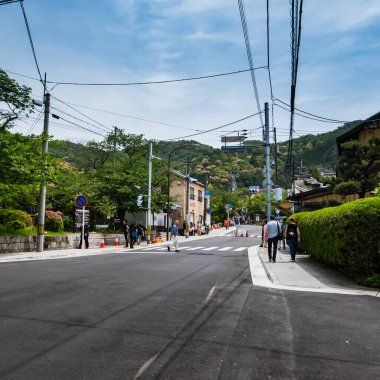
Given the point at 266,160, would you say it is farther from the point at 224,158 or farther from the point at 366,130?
the point at 224,158

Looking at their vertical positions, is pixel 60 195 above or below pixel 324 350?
above

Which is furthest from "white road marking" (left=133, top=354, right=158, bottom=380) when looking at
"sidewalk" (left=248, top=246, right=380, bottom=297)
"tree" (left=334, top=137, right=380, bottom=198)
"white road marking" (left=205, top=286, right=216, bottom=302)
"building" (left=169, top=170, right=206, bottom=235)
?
"building" (left=169, top=170, right=206, bottom=235)

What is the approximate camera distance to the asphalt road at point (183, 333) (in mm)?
3492

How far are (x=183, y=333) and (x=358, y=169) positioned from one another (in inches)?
679

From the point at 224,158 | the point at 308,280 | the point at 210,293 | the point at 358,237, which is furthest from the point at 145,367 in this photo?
the point at 224,158

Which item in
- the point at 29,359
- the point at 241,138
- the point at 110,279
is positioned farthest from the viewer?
the point at 241,138

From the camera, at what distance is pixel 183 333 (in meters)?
4.61

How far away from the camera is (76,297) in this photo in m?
6.80

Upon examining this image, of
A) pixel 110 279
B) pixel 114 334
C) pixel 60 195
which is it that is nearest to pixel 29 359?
pixel 114 334

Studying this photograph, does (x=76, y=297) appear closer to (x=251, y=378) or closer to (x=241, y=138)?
(x=251, y=378)

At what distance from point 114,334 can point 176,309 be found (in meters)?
1.62

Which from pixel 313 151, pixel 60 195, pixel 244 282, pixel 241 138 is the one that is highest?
pixel 313 151

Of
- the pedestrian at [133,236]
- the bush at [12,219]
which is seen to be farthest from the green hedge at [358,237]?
the bush at [12,219]

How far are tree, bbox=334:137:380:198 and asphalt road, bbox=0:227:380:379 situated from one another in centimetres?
1235
